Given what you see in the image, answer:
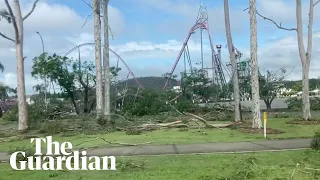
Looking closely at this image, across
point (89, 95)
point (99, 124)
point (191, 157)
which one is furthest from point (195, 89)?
point (191, 157)

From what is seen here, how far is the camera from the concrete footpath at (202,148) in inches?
500

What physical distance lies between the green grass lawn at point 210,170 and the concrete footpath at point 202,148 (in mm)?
1567

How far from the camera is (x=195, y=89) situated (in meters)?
40.4

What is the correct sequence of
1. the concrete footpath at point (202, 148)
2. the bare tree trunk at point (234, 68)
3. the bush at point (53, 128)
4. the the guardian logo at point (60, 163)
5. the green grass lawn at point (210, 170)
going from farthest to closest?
1. the bare tree trunk at point (234, 68)
2. the bush at point (53, 128)
3. the concrete footpath at point (202, 148)
4. the the guardian logo at point (60, 163)
5. the green grass lawn at point (210, 170)

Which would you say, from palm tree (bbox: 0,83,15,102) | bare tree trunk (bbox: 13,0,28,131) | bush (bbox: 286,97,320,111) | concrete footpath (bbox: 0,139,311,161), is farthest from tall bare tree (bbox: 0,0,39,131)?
palm tree (bbox: 0,83,15,102)

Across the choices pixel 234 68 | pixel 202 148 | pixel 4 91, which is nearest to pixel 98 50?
pixel 234 68

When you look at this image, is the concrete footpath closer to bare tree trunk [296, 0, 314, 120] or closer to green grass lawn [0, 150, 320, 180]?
green grass lawn [0, 150, 320, 180]

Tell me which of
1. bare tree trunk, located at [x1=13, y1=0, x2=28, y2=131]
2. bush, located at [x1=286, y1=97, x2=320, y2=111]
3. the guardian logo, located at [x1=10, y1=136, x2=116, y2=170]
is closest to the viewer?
the guardian logo, located at [x1=10, y1=136, x2=116, y2=170]

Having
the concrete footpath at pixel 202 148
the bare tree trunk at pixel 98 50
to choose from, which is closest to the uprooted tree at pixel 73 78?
the bare tree trunk at pixel 98 50

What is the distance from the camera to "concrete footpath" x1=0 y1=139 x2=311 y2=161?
12.7 meters

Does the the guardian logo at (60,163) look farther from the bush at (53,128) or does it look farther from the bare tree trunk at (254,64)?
the bare tree trunk at (254,64)

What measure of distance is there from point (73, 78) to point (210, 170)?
100ft

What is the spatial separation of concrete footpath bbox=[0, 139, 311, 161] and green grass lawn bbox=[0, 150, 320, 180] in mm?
1567

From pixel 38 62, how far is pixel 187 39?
53.2ft
